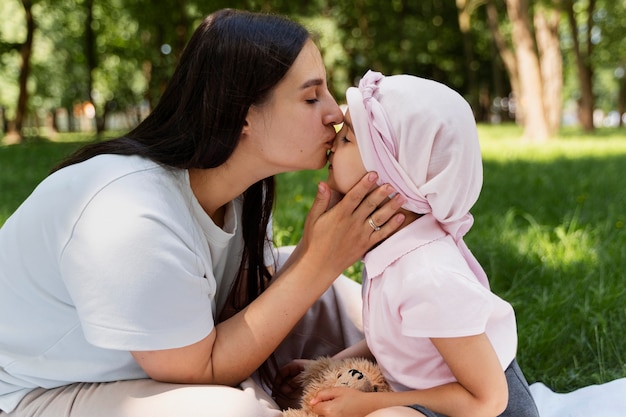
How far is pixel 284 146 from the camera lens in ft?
6.49

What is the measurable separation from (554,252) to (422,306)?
95.0 inches

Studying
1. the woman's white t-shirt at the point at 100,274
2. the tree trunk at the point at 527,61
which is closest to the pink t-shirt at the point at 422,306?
the woman's white t-shirt at the point at 100,274

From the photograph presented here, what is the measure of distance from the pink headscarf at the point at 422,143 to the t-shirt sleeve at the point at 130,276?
557 mm

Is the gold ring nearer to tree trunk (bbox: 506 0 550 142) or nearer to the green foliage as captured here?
the green foliage

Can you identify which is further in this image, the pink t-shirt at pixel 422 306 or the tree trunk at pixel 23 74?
the tree trunk at pixel 23 74

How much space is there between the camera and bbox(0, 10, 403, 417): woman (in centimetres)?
172

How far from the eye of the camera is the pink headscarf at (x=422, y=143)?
1743mm

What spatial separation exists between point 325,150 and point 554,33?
14216mm

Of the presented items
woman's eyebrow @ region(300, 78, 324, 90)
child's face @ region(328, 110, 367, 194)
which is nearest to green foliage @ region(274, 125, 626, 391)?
child's face @ region(328, 110, 367, 194)

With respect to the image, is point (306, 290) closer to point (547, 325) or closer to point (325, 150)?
point (325, 150)

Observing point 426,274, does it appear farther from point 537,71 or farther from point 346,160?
point 537,71

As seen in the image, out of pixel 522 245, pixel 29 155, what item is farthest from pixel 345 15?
pixel 522 245

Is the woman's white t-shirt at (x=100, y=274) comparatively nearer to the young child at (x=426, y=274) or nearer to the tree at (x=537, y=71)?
the young child at (x=426, y=274)

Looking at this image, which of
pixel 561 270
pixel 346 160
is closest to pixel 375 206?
pixel 346 160
